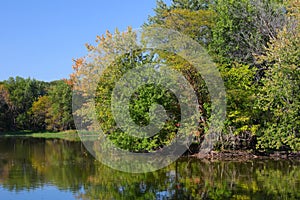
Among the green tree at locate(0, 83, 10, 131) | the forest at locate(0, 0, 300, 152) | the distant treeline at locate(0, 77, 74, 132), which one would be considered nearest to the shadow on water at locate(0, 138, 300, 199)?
the forest at locate(0, 0, 300, 152)

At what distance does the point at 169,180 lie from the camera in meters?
13.9

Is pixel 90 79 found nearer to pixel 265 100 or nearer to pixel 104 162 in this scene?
pixel 104 162

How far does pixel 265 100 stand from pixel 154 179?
834cm

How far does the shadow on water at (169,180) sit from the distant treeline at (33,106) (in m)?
31.0

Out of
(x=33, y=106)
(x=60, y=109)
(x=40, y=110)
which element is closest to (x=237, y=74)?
(x=60, y=109)

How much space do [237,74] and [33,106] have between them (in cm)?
3936

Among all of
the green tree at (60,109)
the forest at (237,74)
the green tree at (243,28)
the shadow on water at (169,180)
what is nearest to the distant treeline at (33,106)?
the green tree at (60,109)

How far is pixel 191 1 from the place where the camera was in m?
30.2

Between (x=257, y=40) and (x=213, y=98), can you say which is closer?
(x=213, y=98)

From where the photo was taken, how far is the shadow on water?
11.5 meters

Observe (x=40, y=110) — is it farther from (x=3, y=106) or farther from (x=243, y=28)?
(x=243, y=28)

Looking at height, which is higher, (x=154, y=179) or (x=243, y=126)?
(x=243, y=126)

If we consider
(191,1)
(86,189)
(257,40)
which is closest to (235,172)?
(86,189)

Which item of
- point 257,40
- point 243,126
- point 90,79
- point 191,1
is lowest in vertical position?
point 243,126
